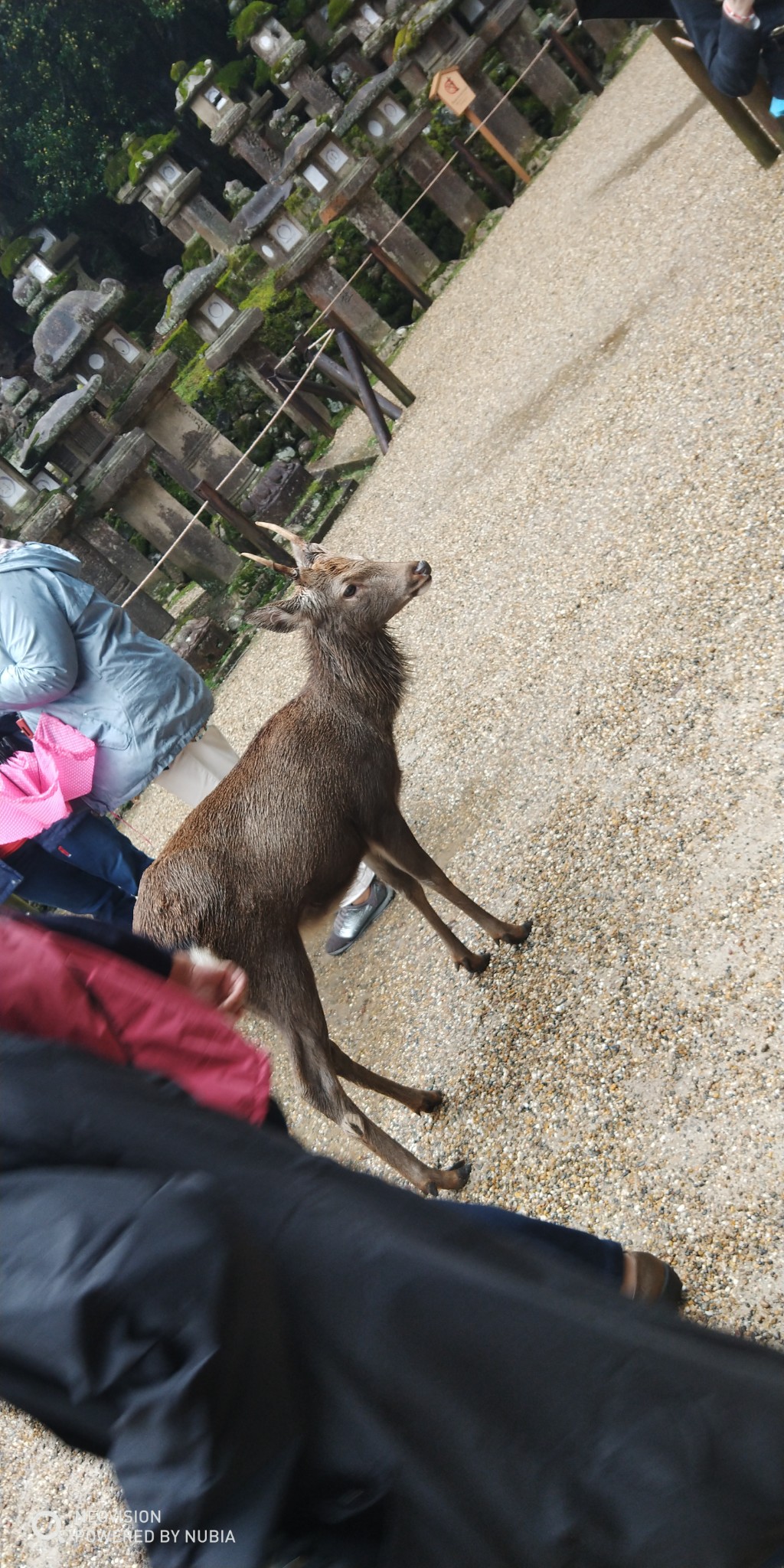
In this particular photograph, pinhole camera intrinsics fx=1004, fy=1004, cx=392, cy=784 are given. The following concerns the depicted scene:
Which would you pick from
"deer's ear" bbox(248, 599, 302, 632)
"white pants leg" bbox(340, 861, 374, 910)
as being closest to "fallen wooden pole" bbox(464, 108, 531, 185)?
"deer's ear" bbox(248, 599, 302, 632)

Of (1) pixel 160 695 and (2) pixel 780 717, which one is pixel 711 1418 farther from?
(1) pixel 160 695

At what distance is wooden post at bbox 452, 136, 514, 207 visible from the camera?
10.2 m

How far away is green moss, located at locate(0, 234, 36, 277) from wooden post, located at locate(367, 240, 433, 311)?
18553mm

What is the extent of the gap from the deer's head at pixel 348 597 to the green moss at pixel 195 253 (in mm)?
15896

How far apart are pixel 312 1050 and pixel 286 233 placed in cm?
1038

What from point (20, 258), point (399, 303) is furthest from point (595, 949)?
point (20, 258)

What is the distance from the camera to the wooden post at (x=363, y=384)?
8.52m

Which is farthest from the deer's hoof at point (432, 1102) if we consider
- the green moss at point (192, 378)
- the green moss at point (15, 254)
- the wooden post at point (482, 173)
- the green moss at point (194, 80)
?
the green moss at point (15, 254)

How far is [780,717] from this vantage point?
338cm

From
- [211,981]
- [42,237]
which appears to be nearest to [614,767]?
[211,981]

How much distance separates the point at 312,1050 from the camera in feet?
11.3

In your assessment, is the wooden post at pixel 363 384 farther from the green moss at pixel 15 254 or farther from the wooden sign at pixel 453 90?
the green moss at pixel 15 254

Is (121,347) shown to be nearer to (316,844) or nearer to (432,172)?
(432,172)

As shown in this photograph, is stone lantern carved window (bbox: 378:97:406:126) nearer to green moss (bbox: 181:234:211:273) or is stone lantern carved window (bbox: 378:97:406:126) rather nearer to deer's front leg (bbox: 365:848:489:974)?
green moss (bbox: 181:234:211:273)
